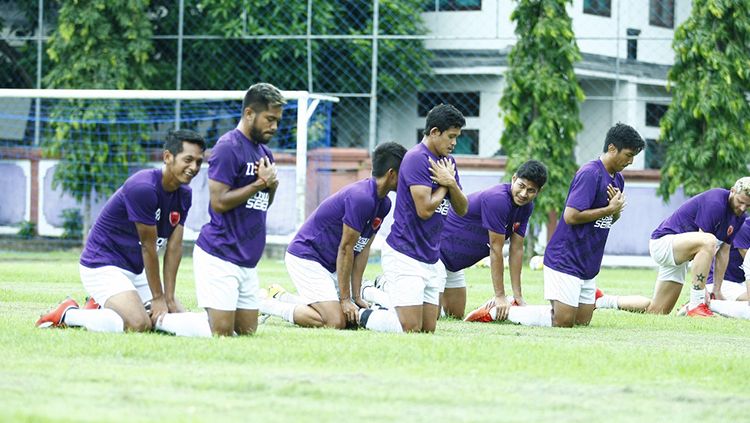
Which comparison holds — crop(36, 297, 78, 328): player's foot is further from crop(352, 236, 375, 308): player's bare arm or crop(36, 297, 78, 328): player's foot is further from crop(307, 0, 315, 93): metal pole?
crop(307, 0, 315, 93): metal pole

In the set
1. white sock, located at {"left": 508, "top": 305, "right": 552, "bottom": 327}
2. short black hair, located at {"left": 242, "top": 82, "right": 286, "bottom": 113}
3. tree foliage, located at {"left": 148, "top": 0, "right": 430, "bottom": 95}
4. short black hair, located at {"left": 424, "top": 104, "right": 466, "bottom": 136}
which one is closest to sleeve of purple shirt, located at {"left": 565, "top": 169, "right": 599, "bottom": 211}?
white sock, located at {"left": 508, "top": 305, "right": 552, "bottom": 327}

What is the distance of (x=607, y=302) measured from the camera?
47.5 ft

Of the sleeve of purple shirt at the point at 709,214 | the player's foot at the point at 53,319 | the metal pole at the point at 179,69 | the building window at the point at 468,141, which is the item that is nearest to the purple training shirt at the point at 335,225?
the player's foot at the point at 53,319

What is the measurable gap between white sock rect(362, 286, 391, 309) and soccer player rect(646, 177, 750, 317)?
3271 mm

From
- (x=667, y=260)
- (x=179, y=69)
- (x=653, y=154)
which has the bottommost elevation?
(x=667, y=260)

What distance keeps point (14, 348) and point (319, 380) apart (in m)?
2.41

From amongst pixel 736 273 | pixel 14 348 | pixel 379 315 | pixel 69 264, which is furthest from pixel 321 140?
pixel 14 348

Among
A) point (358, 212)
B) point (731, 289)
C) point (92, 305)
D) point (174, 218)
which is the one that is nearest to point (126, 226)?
point (174, 218)

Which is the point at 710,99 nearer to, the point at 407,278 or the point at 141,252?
the point at 407,278

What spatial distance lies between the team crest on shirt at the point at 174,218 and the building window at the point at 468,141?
17337 millimetres

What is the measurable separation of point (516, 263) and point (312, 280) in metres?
2.31

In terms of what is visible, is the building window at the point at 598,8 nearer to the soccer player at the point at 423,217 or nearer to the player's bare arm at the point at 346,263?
the soccer player at the point at 423,217

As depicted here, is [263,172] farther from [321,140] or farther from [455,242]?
[321,140]

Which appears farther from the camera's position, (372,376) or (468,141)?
(468,141)
